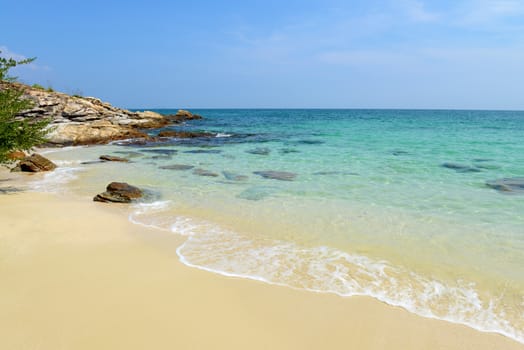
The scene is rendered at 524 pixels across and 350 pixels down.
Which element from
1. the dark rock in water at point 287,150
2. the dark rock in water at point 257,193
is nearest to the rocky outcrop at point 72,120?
the dark rock in water at point 287,150

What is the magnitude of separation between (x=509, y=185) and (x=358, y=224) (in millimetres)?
6373

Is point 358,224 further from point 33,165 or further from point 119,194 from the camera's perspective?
point 33,165

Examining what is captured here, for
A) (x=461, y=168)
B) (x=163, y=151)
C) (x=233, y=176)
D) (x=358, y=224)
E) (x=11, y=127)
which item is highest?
(x=11, y=127)

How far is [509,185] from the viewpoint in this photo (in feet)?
34.1

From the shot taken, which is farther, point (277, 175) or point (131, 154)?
point (131, 154)

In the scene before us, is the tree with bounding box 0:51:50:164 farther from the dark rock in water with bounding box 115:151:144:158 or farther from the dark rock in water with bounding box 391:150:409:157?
the dark rock in water with bounding box 391:150:409:157

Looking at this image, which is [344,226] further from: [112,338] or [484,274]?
[112,338]

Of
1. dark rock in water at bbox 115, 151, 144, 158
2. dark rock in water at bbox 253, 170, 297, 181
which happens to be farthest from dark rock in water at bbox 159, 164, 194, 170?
dark rock in water at bbox 115, 151, 144, 158

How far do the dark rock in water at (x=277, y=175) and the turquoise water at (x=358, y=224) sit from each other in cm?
14

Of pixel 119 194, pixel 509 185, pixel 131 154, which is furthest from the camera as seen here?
pixel 131 154

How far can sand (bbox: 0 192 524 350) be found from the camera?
3311 mm

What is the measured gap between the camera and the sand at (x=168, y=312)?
331 cm

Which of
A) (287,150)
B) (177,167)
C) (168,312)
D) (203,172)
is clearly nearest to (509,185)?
(203,172)

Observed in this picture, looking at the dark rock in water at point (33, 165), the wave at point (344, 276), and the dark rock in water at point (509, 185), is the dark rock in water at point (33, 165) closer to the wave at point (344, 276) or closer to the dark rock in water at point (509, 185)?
the wave at point (344, 276)
